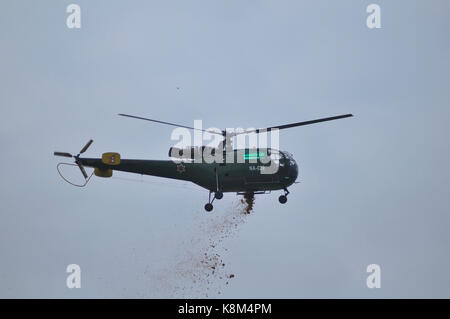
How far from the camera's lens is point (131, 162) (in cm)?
5991

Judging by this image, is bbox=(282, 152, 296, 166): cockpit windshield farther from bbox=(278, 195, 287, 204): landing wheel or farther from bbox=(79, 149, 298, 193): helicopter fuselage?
bbox=(278, 195, 287, 204): landing wheel

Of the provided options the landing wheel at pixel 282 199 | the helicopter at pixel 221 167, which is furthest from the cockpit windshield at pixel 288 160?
the landing wheel at pixel 282 199

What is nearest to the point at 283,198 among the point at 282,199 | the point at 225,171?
the point at 282,199

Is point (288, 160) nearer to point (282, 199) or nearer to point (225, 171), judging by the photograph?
point (282, 199)

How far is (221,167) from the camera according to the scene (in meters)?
59.4

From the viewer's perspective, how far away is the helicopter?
59.1 m

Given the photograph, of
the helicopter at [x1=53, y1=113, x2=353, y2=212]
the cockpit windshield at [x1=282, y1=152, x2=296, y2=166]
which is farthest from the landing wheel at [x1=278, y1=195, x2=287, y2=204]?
the cockpit windshield at [x1=282, y1=152, x2=296, y2=166]

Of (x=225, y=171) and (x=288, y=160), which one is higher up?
(x=288, y=160)

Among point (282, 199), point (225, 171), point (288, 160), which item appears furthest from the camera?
point (282, 199)

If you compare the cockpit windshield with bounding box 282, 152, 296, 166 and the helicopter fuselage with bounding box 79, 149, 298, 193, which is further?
the cockpit windshield with bounding box 282, 152, 296, 166

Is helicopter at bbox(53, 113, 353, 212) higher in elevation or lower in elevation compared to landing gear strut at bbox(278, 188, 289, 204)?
higher

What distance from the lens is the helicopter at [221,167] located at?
5906cm
